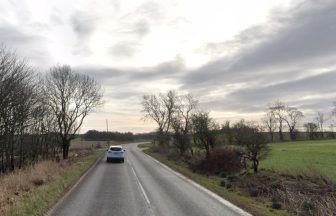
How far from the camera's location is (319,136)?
12612 centimetres

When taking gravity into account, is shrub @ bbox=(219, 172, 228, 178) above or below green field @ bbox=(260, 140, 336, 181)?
below

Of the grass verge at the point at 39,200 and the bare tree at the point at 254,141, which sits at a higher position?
the bare tree at the point at 254,141

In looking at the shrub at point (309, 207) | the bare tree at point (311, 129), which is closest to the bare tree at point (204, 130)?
the shrub at point (309, 207)

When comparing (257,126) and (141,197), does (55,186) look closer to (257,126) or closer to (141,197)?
(141,197)

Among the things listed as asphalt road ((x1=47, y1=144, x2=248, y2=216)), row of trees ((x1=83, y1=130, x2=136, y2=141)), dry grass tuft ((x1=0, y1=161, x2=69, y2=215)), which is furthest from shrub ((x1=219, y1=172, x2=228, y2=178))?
row of trees ((x1=83, y1=130, x2=136, y2=141))

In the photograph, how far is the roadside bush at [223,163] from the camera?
31.7 m

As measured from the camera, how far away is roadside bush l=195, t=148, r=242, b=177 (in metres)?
31.7

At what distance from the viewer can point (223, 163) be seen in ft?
106

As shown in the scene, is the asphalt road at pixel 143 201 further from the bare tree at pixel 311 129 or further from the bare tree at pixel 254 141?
the bare tree at pixel 311 129

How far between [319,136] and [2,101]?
11439 centimetres

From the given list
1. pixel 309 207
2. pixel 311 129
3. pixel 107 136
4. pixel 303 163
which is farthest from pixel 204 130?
pixel 107 136

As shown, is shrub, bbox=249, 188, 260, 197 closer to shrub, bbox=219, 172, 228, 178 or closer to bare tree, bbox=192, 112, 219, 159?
shrub, bbox=219, 172, 228, 178

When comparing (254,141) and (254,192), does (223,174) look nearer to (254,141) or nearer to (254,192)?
(254,141)

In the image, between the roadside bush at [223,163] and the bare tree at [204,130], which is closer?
the roadside bush at [223,163]
